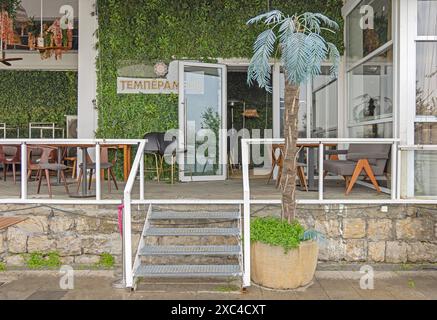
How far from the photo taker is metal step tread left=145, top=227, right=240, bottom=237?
13.8ft

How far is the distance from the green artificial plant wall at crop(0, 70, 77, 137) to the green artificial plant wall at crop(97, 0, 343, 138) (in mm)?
3497

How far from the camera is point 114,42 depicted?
7125 millimetres

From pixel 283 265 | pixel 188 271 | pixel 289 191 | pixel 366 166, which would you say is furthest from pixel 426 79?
pixel 188 271

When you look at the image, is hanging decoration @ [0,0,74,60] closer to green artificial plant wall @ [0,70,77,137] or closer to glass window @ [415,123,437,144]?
green artificial plant wall @ [0,70,77,137]

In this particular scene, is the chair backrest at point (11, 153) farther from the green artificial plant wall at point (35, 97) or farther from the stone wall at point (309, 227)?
the green artificial plant wall at point (35, 97)

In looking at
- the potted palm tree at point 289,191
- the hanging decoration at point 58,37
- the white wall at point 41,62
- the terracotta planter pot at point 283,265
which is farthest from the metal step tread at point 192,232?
the white wall at point 41,62

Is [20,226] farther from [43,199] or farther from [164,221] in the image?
[164,221]

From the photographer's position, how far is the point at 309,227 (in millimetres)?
4594

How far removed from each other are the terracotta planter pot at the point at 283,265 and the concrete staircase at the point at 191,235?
30 cm

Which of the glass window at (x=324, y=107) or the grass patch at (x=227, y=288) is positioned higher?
the glass window at (x=324, y=107)

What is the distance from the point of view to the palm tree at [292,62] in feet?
12.2

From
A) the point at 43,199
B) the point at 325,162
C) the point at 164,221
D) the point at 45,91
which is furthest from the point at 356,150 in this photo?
the point at 45,91

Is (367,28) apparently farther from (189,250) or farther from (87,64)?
(87,64)

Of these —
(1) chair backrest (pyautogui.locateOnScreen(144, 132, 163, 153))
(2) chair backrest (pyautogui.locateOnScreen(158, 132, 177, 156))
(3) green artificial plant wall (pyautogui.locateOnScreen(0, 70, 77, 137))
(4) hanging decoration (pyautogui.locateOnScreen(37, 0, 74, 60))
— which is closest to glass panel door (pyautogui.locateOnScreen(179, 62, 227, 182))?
(2) chair backrest (pyautogui.locateOnScreen(158, 132, 177, 156))
